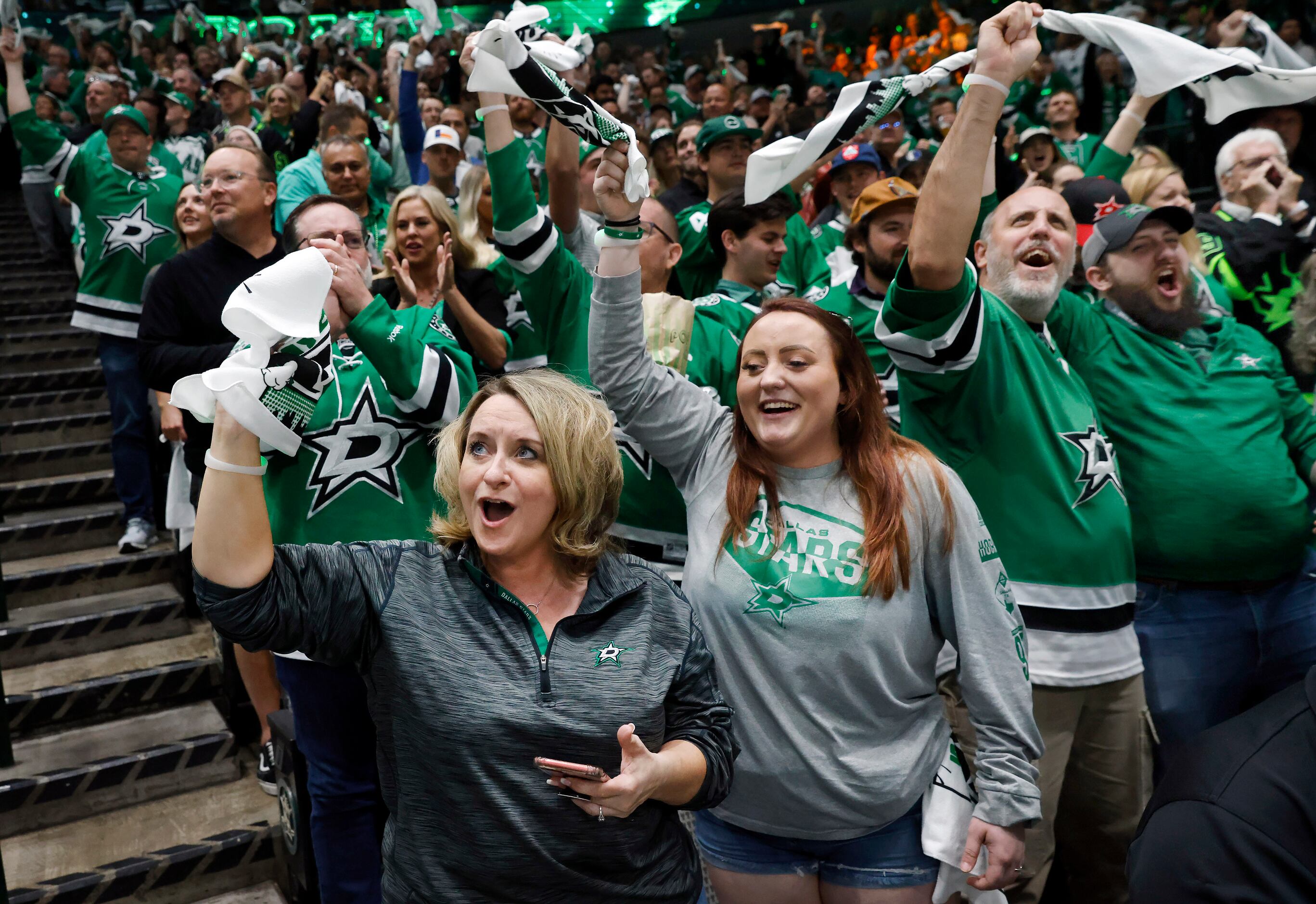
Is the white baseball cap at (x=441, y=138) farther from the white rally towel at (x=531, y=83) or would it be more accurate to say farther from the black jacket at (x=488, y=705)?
the black jacket at (x=488, y=705)

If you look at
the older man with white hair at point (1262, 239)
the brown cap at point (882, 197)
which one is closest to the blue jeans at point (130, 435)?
the brown cap at point (882, 197)

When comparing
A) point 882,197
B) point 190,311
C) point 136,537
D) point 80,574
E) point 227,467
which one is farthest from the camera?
point 136,537

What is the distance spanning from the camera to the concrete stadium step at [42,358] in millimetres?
6070

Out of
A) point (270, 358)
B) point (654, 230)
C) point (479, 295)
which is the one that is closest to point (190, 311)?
point (479, 295)

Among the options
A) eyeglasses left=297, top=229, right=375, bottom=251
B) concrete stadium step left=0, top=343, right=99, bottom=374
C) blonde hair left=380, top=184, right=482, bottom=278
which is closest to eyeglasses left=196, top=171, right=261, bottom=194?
blonde hair left=380, top=184, right=482, bottom=278

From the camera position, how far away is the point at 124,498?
15.6 feet

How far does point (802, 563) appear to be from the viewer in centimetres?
197

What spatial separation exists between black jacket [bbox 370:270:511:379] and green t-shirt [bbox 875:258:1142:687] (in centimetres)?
146

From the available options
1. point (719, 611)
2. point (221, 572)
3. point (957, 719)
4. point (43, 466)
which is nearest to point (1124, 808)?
point (957, 719)

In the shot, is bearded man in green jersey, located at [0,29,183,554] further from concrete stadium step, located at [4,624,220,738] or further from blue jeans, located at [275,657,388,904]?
blue jeans, located at [275,657,388,904]

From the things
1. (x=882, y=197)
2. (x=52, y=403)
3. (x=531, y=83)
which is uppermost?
(x=531, y=83)

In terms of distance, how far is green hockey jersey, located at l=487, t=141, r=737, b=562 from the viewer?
2.56 metres

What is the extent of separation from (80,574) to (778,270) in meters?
3.02

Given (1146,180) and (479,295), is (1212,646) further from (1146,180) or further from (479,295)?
(479,295)
